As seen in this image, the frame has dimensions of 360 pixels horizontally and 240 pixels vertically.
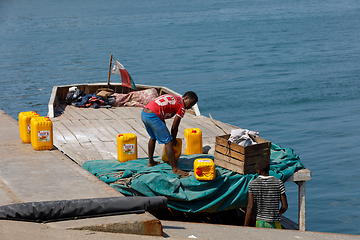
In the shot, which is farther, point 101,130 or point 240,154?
point 101,130

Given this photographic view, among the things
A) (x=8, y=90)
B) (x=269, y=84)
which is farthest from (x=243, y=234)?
(x=8, y=90)

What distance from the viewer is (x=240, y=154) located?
741 centimetres

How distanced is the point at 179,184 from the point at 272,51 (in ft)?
117

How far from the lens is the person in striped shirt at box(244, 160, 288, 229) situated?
621cm

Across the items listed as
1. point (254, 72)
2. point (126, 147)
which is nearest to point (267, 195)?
point (126, 147)

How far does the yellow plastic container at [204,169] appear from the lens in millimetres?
7211

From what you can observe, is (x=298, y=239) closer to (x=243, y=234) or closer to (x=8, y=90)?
(x=243, y=234)

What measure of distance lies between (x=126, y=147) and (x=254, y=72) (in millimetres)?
25655

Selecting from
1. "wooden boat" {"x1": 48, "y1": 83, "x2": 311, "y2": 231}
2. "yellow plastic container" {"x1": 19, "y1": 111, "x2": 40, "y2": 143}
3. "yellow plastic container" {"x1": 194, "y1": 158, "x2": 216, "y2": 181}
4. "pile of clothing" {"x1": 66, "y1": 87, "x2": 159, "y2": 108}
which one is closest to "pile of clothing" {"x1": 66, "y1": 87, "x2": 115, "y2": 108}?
"pile of clothing" {"x1": 66, "y1": 87, "x2": 159, "y2": 108}

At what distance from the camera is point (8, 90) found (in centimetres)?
3081

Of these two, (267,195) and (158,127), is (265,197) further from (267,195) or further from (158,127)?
(158,127)

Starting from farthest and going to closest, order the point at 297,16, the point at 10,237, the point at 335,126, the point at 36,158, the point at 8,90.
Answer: the point at 297,16, the point at 8,90, the point at 335,126, the point at 36,158, the point at 10,237

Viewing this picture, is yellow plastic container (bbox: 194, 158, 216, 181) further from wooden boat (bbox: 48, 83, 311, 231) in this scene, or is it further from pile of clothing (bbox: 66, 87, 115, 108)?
pile of clothing (bbox: 66, 87, 115, 108)

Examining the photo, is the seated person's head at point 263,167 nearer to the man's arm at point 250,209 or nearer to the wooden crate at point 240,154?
the man's arm at point 250,209
